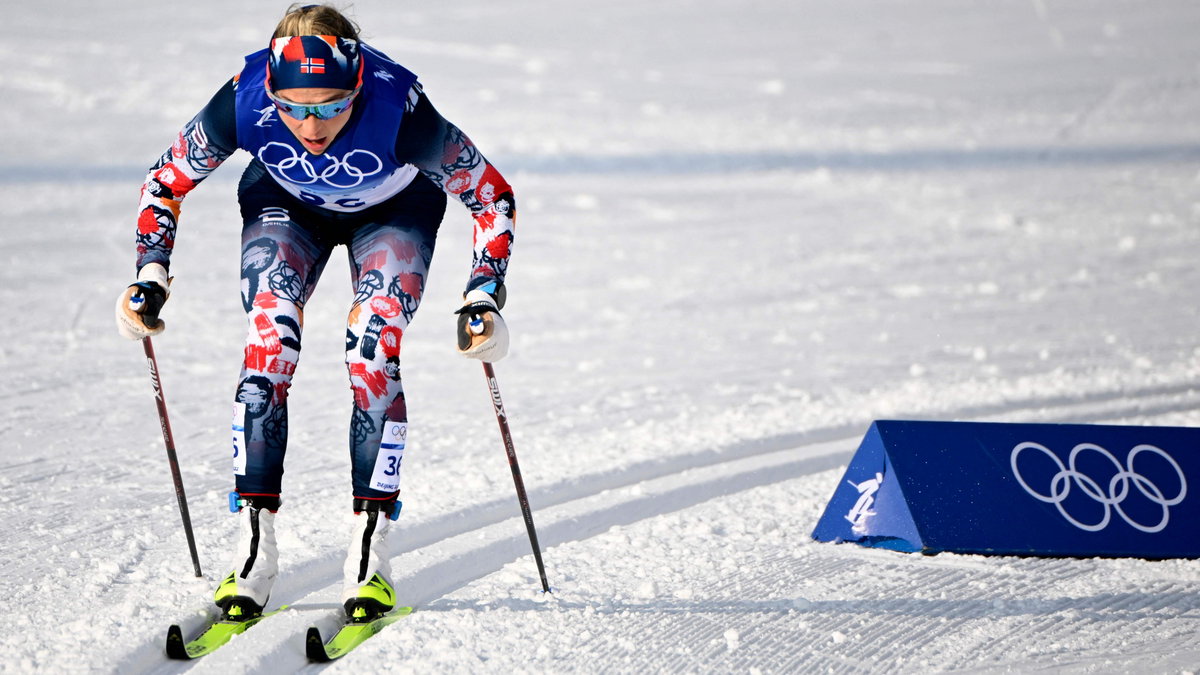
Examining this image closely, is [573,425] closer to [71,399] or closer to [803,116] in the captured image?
[71,399]

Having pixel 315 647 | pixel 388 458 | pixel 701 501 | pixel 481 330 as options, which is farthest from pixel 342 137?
pixel 701 501

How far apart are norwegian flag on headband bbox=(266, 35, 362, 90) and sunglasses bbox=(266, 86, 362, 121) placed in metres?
0.03

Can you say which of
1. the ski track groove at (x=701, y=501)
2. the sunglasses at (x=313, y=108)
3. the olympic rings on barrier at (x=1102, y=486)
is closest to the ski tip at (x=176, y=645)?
the ski track groove at (x=701, y=501)

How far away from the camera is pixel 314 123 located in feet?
10.4

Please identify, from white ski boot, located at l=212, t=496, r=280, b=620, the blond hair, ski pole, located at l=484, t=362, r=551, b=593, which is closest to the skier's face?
the blond hair

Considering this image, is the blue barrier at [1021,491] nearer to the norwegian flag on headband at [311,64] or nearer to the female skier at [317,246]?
the female skier at [317,246]

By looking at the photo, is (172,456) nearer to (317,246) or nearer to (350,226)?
(317,246)

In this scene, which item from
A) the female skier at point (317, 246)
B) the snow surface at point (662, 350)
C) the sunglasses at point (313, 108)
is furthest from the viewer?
the snow surface at point (662, 350)

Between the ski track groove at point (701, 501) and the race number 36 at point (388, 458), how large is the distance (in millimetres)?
391

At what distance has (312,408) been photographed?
5.38 m

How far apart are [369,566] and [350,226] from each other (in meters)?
0.99

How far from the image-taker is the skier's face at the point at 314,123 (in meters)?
3.12

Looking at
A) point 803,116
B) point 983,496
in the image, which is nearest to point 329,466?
point 983,496

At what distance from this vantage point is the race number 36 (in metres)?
3.33
